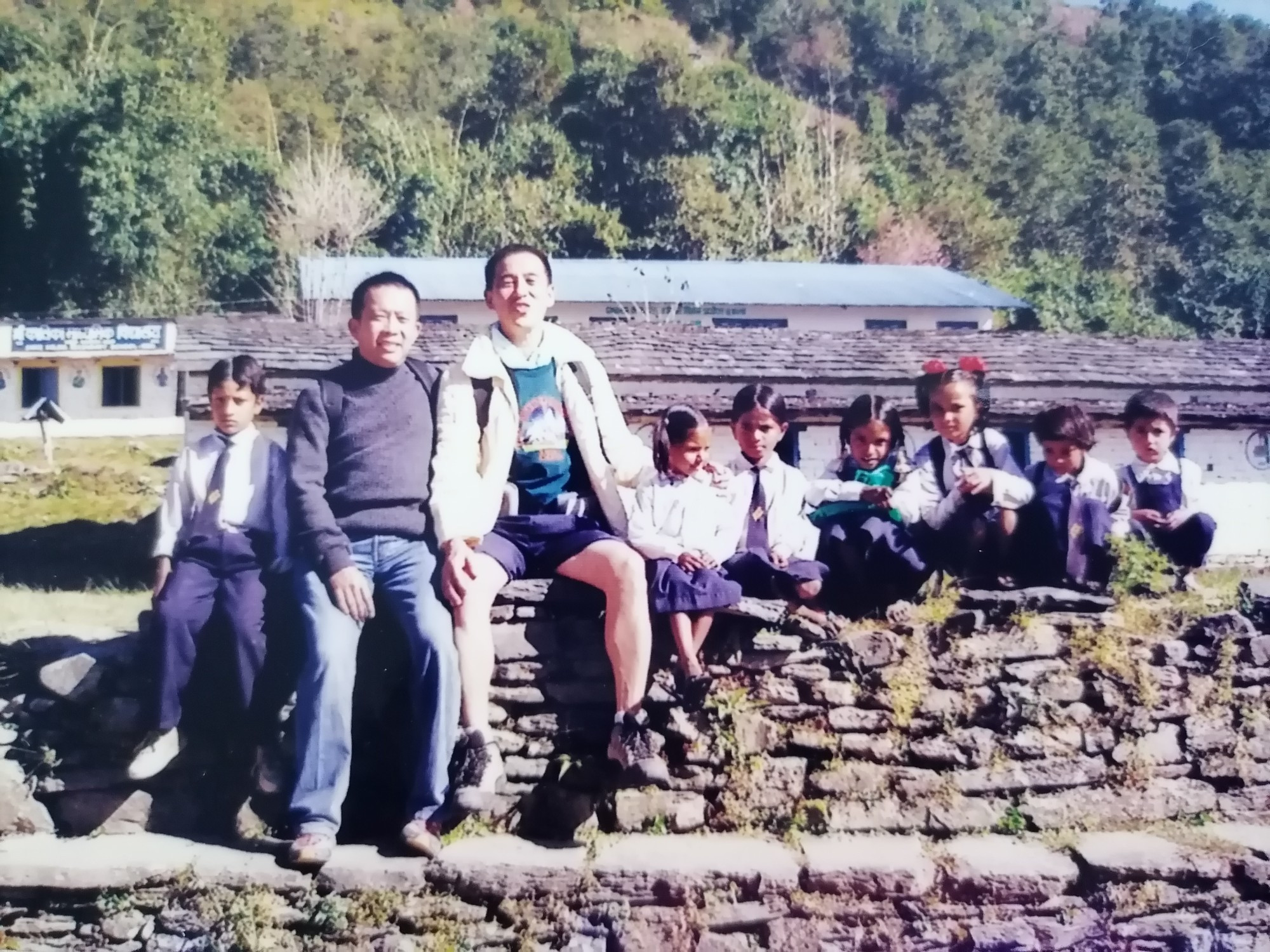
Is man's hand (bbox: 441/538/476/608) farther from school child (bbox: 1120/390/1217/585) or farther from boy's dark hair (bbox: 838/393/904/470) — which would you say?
school child (bbox: 1120/390/1217/585)

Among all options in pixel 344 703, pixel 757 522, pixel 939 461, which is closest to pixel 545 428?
pixel 757 522

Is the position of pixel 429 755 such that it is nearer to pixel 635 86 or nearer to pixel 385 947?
pixel 385 947

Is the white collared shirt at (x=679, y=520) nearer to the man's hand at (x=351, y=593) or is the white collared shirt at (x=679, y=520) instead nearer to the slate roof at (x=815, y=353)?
the slate roof at (x=815, y=353)

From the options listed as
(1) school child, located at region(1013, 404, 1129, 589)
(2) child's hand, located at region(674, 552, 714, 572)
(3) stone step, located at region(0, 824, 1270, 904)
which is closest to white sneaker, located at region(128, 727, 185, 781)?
(3) stone step, located at region(0, 824, 1270, 904)

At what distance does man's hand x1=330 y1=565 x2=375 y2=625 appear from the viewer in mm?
3018

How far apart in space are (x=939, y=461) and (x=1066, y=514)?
459mm

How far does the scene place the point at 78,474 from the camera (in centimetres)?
337

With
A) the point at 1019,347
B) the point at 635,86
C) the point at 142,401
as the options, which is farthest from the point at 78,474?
the point at 1019,347

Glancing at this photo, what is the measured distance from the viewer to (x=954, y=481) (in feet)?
11.2

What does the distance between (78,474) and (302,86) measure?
151 cm

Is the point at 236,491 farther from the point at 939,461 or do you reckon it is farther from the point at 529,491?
the point at 939,461

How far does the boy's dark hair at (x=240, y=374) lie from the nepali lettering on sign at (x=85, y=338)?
0.32m

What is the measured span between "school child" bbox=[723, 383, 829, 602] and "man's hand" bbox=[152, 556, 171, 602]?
5.49 feet

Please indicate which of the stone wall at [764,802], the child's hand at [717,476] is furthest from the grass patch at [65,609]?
the child's hand at [717,476]
